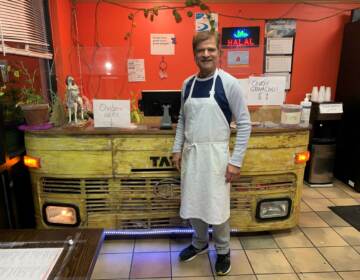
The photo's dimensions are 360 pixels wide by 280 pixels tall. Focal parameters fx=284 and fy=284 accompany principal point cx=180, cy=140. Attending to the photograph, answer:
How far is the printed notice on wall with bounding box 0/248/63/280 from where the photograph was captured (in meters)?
0.88

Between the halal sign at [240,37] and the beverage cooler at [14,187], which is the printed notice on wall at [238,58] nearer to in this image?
the halal sign at [240,37]

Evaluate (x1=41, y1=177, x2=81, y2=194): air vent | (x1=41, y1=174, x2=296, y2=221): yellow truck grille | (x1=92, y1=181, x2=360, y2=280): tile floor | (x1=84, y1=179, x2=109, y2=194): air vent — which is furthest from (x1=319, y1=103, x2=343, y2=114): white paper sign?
(x1=41, y1=177, x2=81, y2=194): air vent

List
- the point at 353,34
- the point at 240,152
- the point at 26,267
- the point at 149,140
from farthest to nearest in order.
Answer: the point at 353,34 < the point at 149,140 < the point at 240,152 < the point at 26,267

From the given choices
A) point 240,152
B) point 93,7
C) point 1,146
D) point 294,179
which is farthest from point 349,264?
point 93,7

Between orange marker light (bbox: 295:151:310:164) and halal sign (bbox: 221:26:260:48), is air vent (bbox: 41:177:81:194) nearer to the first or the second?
orange marker light (bbox: 295:151:310:164)

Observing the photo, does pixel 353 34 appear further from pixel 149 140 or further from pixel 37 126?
pixel 37 126

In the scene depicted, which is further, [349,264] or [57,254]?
[349,264]

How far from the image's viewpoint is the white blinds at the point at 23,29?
89.9 inches

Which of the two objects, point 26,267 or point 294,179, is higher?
point 26,267

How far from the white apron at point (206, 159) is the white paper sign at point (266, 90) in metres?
0.64

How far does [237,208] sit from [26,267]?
5.64 ft

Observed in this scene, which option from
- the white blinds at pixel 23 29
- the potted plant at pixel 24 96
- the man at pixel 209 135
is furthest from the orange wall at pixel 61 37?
the man at pixel 209 135

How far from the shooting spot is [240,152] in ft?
5.82

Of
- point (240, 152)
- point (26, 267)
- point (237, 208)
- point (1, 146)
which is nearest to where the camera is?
point (26, 267)
